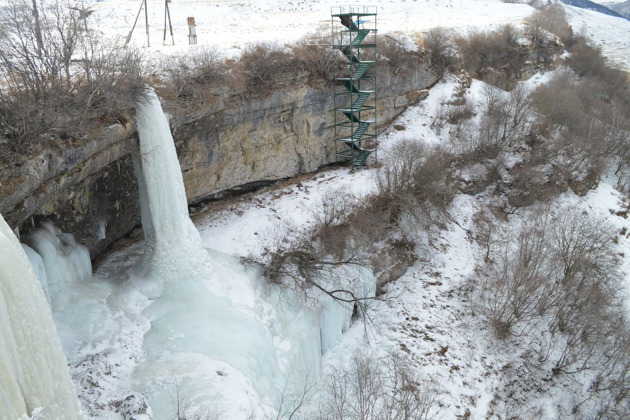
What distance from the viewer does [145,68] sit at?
16.4 metres

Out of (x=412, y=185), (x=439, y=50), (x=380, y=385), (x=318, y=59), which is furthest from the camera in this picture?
(x=439, y=50)

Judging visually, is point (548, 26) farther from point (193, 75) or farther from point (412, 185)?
point (193, 75)

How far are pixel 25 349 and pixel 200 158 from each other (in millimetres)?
13293

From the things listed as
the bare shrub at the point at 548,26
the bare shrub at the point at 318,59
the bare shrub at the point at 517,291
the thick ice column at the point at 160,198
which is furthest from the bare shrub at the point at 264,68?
the bare shrub at the point at 548,26

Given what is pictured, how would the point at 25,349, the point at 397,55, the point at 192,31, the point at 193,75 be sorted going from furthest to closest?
1. the point at 397,55
2. the point at 192,31
3. the point at 193,75
4. the point at 25,349

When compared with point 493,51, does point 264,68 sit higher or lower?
higher

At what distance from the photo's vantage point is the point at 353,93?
24.4 m

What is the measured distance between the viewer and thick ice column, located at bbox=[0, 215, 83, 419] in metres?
5.55

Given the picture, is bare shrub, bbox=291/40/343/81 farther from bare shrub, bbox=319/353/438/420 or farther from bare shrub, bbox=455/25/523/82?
bare shrub, bbox=455/25/523/82

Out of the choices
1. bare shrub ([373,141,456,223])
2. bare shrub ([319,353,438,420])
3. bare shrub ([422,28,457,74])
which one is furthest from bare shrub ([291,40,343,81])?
bare shrub ([319,353,438,420])

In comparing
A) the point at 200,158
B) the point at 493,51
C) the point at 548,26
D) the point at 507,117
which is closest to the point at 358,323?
the point at 200,158

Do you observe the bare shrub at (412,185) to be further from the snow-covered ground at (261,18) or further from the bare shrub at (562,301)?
the snow-covered ground at (261,18)

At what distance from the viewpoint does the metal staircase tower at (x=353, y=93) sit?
76.0ft

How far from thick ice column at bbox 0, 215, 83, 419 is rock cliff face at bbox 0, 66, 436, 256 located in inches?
162
